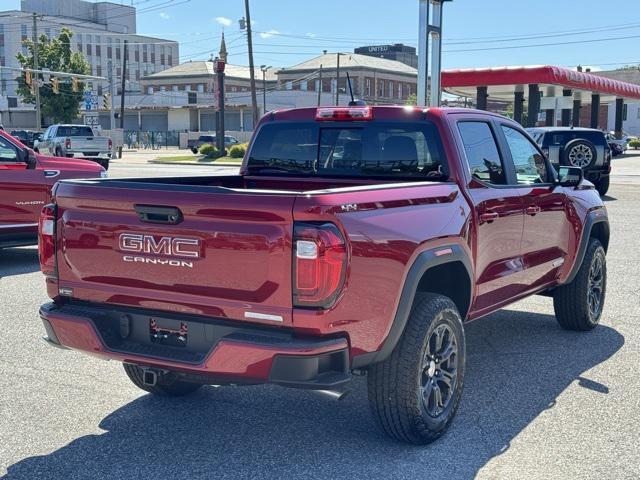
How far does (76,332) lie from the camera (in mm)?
4176

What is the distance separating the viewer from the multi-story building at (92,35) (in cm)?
12612

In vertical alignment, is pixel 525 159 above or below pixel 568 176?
above

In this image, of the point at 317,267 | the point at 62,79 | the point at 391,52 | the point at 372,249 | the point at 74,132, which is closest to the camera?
the point at 317,267

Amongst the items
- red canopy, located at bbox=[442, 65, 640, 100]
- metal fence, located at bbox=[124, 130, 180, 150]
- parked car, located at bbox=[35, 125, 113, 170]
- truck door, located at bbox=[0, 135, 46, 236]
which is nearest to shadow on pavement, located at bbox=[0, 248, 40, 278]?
truck door, located at bbox=[0, 135, 46, 236]

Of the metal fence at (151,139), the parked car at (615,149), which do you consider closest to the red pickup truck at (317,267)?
the parked car at (615,149)

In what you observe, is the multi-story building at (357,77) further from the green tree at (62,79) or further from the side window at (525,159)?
the side window at (525,159)

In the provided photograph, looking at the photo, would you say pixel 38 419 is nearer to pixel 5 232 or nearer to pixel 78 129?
pixel 5 232

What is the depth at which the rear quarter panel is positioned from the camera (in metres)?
3.61

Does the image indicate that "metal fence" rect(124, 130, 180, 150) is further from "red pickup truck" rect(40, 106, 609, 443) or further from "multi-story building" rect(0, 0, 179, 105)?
"red pickup truck" rect(40, 106, 609, 443)

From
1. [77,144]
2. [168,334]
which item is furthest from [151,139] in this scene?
[168,334]

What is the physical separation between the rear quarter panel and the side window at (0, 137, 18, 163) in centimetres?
735

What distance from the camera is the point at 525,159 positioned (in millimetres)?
6039

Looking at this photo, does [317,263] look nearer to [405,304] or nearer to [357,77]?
[405,304]

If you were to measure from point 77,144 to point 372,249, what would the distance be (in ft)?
101
